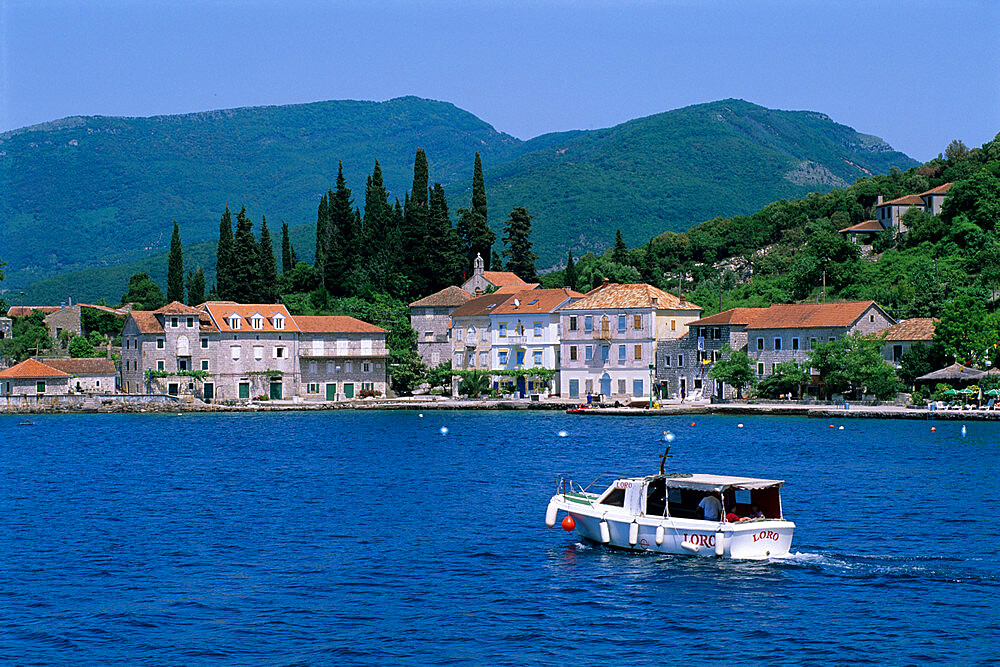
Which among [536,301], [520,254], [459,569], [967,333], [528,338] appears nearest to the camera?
[459,569]

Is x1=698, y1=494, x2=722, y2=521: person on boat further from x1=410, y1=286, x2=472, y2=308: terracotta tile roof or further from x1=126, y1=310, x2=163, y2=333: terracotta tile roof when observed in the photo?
x1=410, y1=286, x2=472, y2=308: terracotta tile roof

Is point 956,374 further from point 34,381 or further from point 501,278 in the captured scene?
point 34,381

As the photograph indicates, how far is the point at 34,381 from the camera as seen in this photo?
8162cm

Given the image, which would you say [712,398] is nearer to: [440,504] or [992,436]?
[992,436]

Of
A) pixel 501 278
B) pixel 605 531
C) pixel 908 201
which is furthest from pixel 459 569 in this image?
pixel 908 201

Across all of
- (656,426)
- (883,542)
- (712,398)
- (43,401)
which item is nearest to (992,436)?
(656,426)

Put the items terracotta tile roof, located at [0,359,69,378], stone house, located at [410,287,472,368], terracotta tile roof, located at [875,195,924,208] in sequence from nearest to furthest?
terracotta tile roof, located at [0,359,69,378] < stone house, located at [410,287,472,368] < terracotta tile roof, located at [875,195,924,208]

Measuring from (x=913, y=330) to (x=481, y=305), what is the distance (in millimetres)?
33708

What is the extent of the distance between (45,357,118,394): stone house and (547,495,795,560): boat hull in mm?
64877

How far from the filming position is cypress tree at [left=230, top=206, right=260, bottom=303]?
97.4 metres

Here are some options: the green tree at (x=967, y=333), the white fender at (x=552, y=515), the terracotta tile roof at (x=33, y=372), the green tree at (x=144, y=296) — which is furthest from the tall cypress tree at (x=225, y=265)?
the white fender at (x=552, y=515)

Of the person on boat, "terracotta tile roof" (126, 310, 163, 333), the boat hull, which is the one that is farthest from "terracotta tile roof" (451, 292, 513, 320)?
the person on boat

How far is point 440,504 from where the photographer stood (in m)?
35.8

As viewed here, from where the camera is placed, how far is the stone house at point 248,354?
83062 mm
